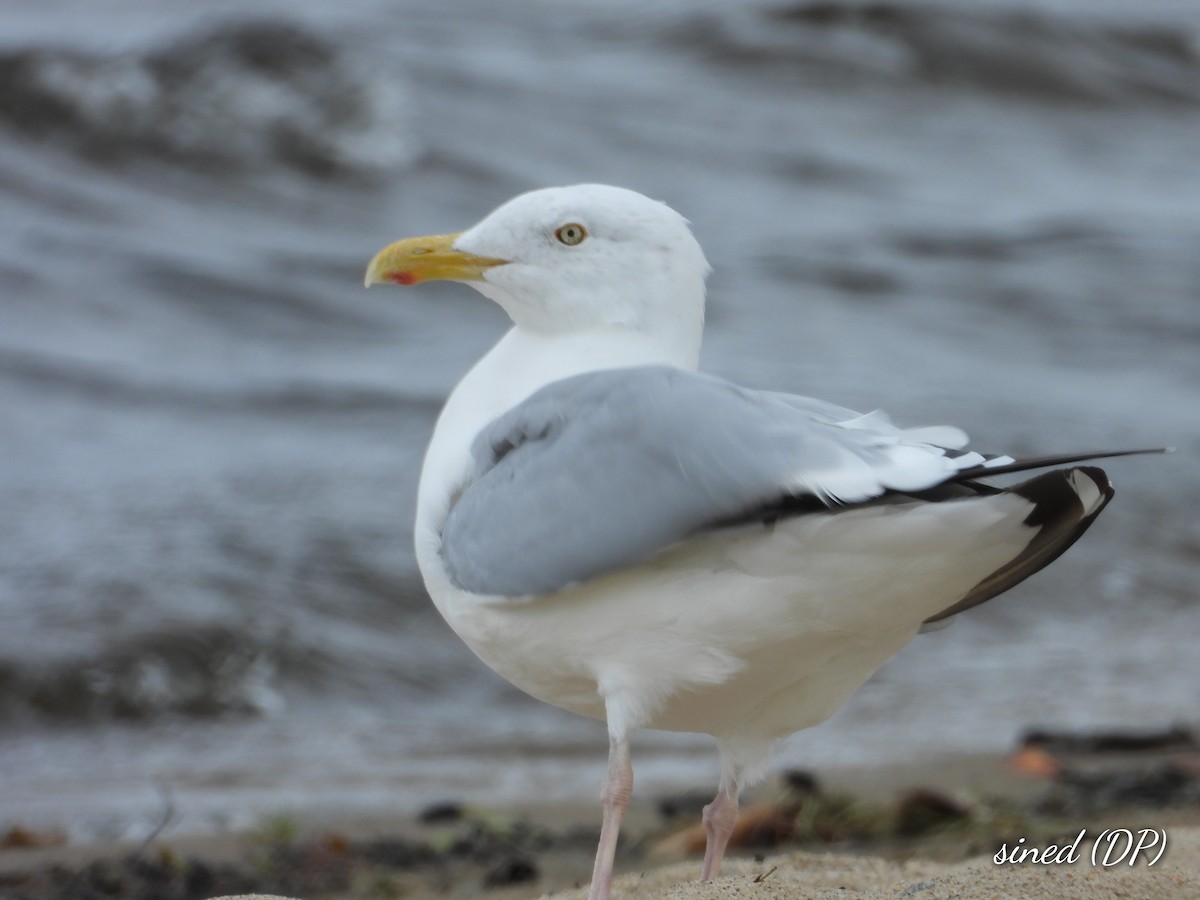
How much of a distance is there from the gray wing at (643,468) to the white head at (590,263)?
350mm

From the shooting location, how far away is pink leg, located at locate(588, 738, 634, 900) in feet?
9.71

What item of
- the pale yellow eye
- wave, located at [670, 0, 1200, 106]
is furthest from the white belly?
wave, located at [670, 0, 1200, 106]

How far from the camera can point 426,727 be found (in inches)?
237

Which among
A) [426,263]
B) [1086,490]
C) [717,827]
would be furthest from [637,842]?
[1086,490]

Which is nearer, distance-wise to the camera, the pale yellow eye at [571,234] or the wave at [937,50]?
the pale yellow eye at [571,234]

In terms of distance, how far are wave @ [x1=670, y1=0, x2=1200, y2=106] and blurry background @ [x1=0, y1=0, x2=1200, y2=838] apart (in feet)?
0.15

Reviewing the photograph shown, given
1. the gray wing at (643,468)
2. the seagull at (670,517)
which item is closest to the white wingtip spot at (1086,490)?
the seagull at (670,517)

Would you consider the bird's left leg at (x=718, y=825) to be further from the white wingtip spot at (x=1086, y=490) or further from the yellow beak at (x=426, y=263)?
the yellow beak at (x=426, y=263)

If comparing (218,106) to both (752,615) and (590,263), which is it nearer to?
(590,263)

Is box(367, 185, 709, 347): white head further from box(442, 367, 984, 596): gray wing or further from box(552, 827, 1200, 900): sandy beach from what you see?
box(552, 827, 1200, 900): sandy beach

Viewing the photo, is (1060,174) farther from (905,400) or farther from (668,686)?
(668,686)

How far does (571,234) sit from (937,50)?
1349 cm

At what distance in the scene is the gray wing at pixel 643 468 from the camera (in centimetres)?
259

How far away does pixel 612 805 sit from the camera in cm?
298
